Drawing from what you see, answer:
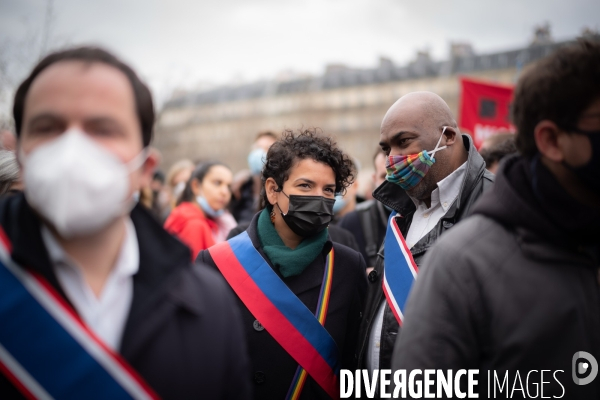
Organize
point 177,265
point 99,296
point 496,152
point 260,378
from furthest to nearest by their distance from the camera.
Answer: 1. point 496,152
2. point 260,378
3. point 177,265
4. point 99,296

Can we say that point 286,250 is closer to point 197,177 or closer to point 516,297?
point 516,297

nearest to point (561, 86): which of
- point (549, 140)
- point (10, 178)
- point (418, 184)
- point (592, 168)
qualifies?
point (549, 140)

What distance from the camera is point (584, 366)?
1999 mm

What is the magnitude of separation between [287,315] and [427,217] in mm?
986

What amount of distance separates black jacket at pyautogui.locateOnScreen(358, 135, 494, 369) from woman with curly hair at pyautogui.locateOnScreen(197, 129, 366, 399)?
220 mm

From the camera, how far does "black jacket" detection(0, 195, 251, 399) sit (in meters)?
1.76

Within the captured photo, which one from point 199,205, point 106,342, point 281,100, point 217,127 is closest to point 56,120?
point 106,342

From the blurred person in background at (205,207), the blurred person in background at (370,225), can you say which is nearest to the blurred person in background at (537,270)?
the blurred person in background at (370,225)

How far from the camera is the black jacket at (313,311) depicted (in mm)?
3285

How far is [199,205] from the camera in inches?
261

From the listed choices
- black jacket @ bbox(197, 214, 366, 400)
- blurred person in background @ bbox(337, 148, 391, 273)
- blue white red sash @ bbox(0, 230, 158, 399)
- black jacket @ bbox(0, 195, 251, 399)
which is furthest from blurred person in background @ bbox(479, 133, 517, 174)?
blue white red sash @ bbox(0, 230, 158, 399)

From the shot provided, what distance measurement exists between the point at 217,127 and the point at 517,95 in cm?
7709

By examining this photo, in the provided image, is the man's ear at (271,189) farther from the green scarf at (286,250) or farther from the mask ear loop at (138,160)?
the mask ear loop at (138,160)

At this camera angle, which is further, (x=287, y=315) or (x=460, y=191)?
(x=287, y=315)
